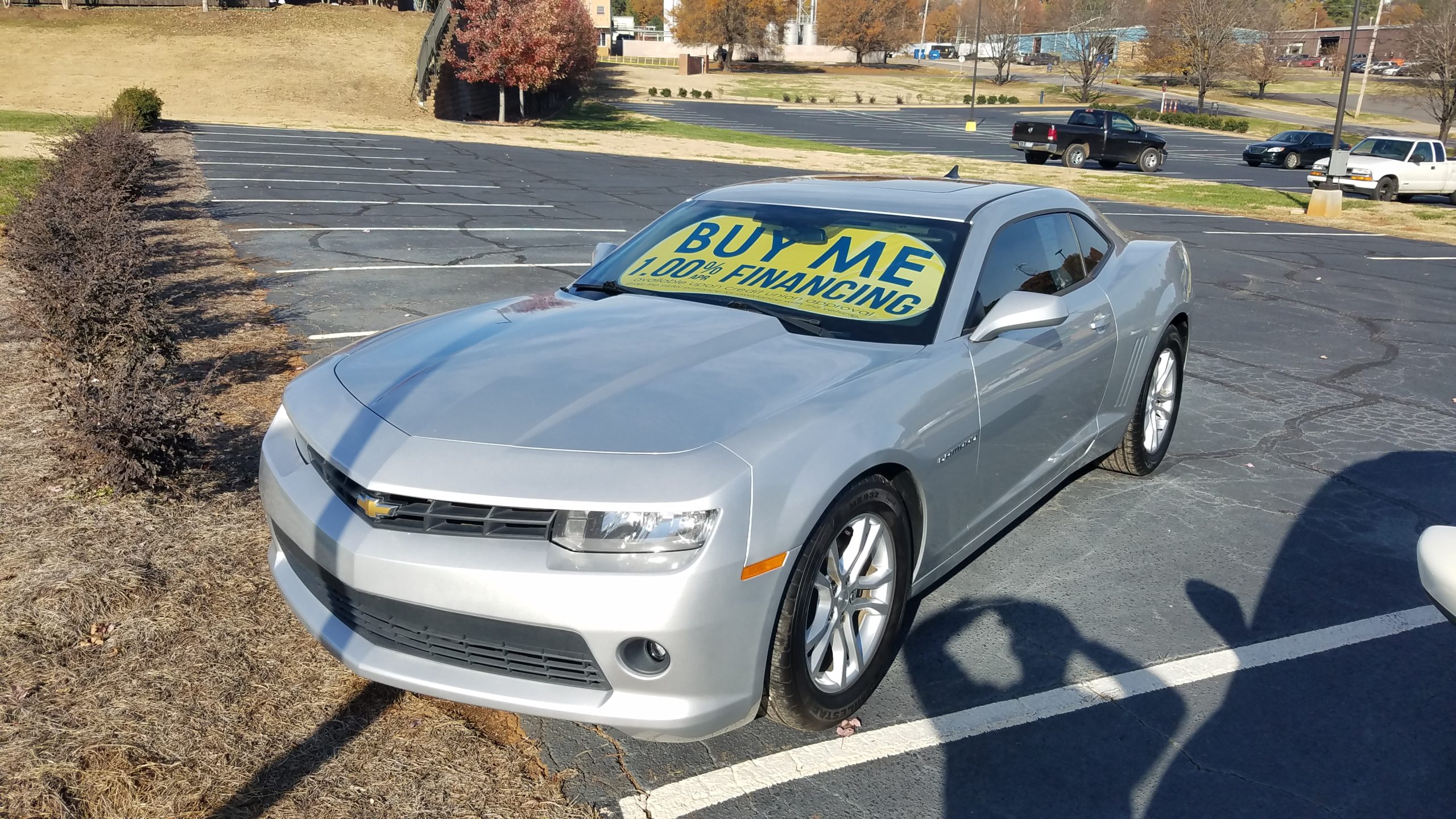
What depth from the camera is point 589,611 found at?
8.43 ft

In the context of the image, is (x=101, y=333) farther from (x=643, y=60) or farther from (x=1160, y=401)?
(x=643, y=60)

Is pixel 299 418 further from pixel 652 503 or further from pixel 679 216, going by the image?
pixel 679 216

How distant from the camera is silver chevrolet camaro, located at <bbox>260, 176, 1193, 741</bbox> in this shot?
263 centimetres

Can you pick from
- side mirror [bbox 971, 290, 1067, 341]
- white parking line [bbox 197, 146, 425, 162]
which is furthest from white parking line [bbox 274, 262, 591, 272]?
white parking line [bbox 197, 146, 425, 162]

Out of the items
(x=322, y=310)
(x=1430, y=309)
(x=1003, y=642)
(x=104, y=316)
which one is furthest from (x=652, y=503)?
(x=1430, y=309)

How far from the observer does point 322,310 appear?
323 inches

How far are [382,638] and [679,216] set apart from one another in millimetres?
2560

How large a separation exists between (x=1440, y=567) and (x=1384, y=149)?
28813 mm

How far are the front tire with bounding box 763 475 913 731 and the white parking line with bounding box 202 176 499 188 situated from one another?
51.5 ft

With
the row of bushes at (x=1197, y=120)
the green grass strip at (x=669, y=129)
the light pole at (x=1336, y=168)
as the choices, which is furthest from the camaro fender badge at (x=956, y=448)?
the row of bushes at (x=1197, y=120)

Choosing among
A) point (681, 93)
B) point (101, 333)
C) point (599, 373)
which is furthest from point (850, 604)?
point (681, 93)

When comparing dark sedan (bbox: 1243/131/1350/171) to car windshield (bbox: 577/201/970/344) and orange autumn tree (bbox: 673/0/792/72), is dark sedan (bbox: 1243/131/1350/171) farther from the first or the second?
orange autumn tree (bbox: 673/0/792/72)

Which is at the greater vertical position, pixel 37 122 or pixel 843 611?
pixel 37 122

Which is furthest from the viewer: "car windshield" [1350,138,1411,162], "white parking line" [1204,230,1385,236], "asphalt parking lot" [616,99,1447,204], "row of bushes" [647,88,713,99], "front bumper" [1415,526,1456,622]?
"row of bushes" [647,88,713,99]
